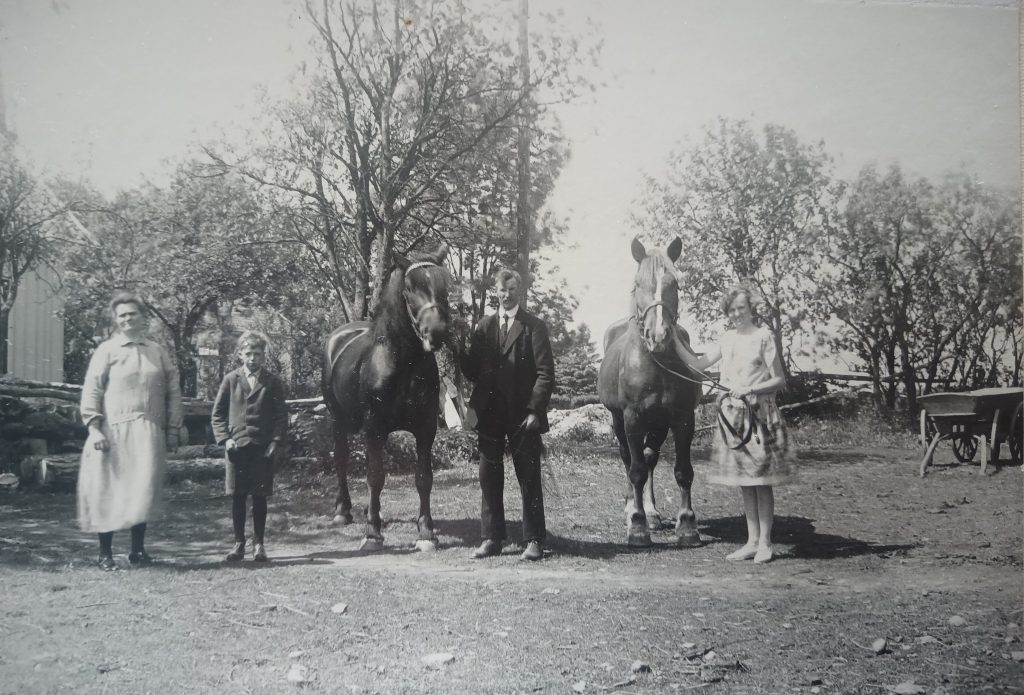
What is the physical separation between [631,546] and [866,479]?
138cm

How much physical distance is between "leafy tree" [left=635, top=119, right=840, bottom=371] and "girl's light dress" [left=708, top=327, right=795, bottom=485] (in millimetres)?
185

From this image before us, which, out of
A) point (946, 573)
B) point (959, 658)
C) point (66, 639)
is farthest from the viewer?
point (946, 573)

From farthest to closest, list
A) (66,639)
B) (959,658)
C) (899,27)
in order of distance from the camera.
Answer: (899,27), (959,658), (66,639)

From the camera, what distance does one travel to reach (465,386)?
3.70 metres

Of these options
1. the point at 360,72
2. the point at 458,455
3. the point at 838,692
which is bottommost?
the point at 838,692

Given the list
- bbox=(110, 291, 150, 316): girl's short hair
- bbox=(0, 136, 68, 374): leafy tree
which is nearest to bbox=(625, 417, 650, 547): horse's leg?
bbox=(110, 291, 150, 316): girl's short hair

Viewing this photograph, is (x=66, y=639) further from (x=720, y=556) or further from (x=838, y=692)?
(x=838, y=692)

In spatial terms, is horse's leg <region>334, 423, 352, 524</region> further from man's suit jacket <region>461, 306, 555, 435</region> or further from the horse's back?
man's suit jacket <region>461, 306, 555, 435</region>

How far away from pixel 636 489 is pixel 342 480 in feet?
4.93

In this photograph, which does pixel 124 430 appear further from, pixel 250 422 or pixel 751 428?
pixel 751 428

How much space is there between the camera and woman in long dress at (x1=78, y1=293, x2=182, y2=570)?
3.43 meters

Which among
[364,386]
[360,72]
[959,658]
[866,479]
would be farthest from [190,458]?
[959,658]

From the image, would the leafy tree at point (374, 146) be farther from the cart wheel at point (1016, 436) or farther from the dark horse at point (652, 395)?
the cart wheel at point (1016, 436)

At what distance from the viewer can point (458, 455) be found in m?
3.68
